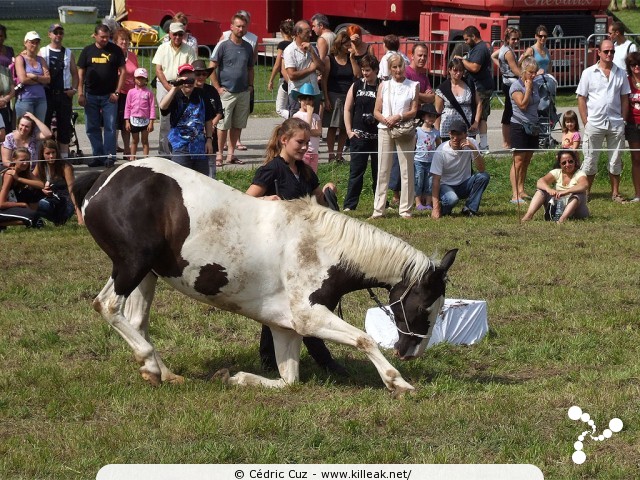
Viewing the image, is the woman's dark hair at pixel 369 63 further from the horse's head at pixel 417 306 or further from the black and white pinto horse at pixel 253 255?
the horse's head at pixel 417 306

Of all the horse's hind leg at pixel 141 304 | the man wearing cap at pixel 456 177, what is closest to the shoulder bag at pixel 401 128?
the man wearing cap at pixel 456 177

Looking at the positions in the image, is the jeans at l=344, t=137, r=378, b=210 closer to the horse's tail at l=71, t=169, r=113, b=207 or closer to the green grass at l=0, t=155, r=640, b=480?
the green grass at l=0, t=155, r=640, b=480

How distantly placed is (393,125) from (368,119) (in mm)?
722

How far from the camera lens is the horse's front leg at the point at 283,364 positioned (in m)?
7.92

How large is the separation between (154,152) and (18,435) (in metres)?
11.1

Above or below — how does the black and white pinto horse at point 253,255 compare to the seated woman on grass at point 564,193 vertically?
above

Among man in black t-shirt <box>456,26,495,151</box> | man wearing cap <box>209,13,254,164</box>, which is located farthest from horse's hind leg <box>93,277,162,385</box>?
man in black t-shirt <box>456,26,495,151</box>

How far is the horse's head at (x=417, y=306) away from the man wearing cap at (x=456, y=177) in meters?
6.31

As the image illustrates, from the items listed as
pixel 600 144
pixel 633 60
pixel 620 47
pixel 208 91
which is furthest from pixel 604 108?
pixel 208 91

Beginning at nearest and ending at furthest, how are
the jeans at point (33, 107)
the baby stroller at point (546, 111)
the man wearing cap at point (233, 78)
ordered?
the jeans at point (33, 107), the baby stroller at point (546, 111), the man wearing cap at point (233, 78)

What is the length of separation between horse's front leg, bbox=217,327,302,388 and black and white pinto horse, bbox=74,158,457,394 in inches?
7.4

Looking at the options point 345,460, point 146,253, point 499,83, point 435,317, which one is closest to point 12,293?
point 146,253

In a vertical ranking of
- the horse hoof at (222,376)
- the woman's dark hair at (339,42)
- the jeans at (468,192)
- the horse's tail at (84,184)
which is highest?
the woman's dark hair at (339,42)

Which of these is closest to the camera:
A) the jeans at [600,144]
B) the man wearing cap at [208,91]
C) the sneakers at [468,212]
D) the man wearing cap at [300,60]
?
the man wearing cap at [208,91]
